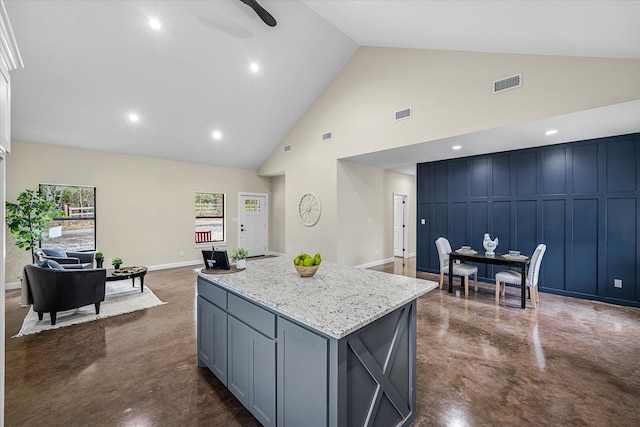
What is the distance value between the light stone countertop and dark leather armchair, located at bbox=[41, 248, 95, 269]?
12.2 ft

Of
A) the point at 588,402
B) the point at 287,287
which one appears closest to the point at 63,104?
the point at 287,287

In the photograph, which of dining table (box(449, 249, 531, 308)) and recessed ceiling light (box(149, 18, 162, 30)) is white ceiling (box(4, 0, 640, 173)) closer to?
recessed ceiling light (box(149, 18, 162, 30))

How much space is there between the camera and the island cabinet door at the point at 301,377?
1.33 m

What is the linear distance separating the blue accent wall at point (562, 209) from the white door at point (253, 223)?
5.41 m

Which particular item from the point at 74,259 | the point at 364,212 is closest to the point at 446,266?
the point at 364,212

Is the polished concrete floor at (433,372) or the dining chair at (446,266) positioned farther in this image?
the dining chair at (446,266)

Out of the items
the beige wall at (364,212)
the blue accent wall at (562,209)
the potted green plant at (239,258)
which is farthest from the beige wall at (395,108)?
the potted green plant at (239,258)

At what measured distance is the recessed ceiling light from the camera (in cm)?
384

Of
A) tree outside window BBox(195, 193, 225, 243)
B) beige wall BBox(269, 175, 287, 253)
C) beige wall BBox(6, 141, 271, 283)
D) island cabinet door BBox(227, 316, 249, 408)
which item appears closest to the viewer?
island cabinet door BBox(227, 316, 249, 408)

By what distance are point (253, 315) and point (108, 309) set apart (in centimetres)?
350

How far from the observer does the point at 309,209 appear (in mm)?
6660

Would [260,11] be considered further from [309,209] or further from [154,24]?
[309,209]

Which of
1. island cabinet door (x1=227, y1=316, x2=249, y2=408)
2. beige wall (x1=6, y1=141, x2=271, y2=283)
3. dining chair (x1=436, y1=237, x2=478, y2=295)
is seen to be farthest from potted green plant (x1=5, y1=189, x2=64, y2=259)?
dining chair (x1=436, y1=237, x2=478, y2=295)

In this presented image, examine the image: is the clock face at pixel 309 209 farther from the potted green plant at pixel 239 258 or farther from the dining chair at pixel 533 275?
the potted green plant at pixel 239 258
